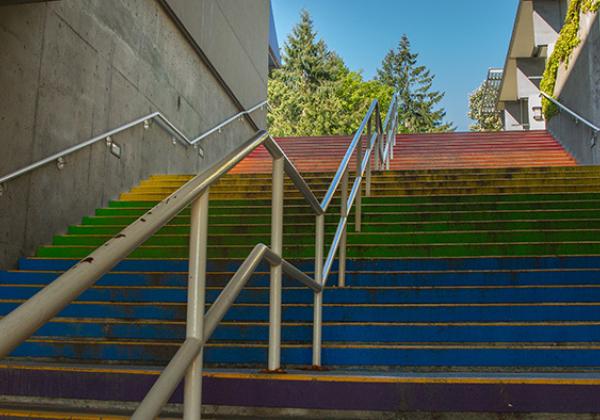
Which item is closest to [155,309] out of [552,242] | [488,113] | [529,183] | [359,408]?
[359,408]

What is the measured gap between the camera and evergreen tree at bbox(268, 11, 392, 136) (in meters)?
31.8

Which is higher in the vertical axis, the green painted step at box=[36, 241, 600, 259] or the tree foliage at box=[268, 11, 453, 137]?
the tree foliage at box=[268, 11, 453, 137]

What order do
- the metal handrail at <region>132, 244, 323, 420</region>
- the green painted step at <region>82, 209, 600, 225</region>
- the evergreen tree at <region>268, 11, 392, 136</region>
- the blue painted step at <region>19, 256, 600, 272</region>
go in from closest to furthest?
the metal handrail at <region>132, 244, 323, 420</region>
the blue painted step at <region>19, 256, 600, 272</region>
the green painted step at <region>82, 209, 600, 225</region>
the evergreen tree at <region>268, 11, 392, 136</region>

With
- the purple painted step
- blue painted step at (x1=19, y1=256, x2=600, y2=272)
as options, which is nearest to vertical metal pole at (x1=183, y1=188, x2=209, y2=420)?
the purple painted step

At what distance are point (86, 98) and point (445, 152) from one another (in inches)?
239

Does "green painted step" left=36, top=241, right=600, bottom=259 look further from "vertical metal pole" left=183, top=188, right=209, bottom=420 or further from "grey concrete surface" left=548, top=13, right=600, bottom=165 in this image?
"grey concrete surface" left=548, top=13, right=600, bottom=165

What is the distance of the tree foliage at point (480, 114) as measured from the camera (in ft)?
153

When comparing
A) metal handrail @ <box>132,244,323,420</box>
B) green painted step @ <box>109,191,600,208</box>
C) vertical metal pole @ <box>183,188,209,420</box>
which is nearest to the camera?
metal handrail @ <box>132,244,323,420</box>

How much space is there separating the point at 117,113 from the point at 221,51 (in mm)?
4164

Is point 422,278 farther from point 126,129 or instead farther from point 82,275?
point 126,129

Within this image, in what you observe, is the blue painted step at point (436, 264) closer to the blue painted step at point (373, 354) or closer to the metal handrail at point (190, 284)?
the blue painted step at point (373, 354)

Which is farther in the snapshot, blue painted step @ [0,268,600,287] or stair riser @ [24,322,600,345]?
blue painted step @ [0,268,600,287]

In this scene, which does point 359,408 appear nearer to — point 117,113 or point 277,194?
point 277,194

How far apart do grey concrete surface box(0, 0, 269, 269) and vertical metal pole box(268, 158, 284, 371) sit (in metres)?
2.91
